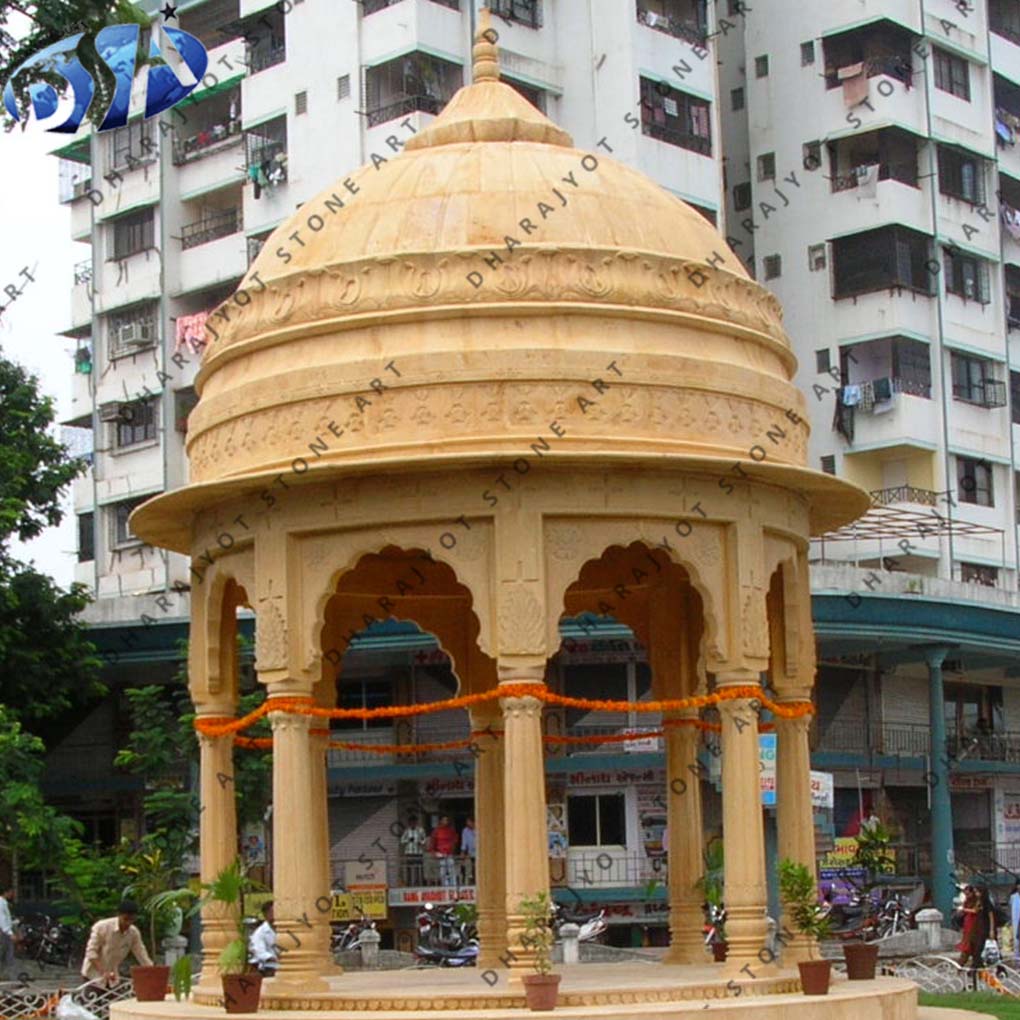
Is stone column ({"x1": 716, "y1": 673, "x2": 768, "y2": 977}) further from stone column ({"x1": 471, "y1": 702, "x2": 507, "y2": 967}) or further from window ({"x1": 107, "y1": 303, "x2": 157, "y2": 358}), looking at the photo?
window ({"x1": 107, "y1": 303, "x2": 157, "y2": 358})

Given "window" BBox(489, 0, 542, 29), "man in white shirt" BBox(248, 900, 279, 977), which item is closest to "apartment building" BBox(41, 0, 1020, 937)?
"window" BBox(489, 0, 542, 29)

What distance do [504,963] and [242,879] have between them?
459 cm

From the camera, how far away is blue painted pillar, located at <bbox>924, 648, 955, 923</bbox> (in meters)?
48.3

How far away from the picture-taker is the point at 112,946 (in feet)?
89.7

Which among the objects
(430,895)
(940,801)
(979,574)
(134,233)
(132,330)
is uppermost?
(134,233)

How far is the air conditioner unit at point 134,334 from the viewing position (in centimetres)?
6036

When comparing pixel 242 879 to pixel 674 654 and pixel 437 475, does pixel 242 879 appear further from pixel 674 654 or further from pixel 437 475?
pixel 674 654

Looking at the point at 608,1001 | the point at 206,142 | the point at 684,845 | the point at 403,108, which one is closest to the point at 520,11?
the point at 403,108

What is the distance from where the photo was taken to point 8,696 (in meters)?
44.0

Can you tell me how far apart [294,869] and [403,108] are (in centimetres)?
3388

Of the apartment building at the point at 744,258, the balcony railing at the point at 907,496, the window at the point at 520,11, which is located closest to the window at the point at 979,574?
the apartment building at the point at 744,258

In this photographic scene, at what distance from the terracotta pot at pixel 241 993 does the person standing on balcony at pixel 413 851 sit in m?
28.7

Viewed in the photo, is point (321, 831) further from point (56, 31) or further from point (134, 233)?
point (134, 233)

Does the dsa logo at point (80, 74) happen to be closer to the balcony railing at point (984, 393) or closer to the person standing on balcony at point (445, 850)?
the person standing on balcony at point (445, 850)
